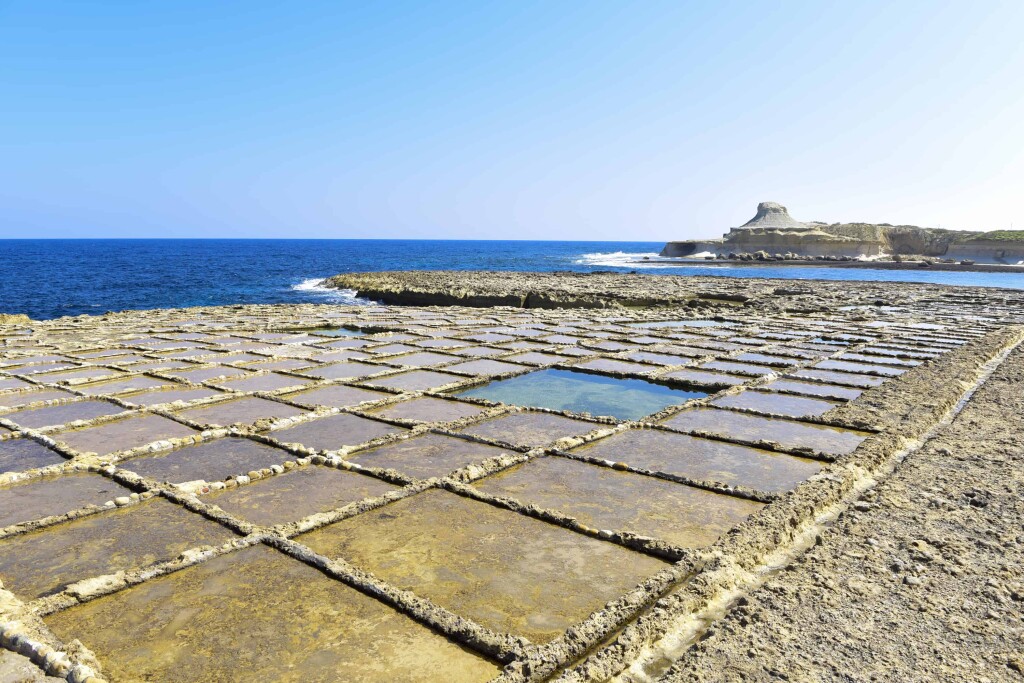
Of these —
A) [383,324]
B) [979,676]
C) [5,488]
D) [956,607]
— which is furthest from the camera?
[383,324]

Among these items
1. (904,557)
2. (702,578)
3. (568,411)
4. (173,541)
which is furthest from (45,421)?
(904,557)

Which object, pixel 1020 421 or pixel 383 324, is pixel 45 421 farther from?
pixel 1020 421

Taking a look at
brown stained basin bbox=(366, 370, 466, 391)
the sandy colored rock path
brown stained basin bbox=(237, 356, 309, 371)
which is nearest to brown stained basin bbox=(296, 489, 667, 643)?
the sandy colored rock path

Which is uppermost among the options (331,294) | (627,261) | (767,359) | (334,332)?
(627,261)

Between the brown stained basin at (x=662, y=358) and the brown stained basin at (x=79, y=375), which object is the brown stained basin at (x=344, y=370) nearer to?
the brown stained basin at (x=79, y=375)

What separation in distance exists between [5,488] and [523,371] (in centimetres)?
363

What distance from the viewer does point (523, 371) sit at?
18.0ft

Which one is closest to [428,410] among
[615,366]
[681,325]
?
[615,366]

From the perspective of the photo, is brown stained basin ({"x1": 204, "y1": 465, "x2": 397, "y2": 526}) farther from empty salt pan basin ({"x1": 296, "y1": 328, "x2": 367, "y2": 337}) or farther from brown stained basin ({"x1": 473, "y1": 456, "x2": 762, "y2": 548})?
empty salt pan basin ({"x1": 296, "y1": 328, "x2": 367, "y2": 337})

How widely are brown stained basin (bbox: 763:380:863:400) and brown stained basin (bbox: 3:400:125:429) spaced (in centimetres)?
466

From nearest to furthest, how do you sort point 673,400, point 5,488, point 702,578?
point 702,578, point 5,488, point 673,400

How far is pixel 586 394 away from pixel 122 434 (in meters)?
3.02

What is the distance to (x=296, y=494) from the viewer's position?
265 cm

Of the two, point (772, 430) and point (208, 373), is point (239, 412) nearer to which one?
point (208, 373)
